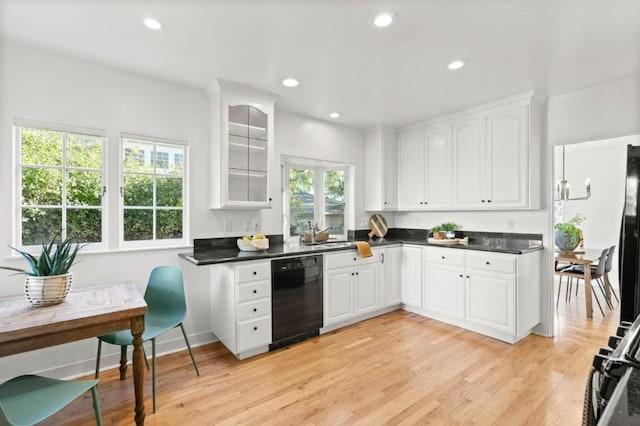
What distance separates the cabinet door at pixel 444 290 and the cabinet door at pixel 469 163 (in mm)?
841

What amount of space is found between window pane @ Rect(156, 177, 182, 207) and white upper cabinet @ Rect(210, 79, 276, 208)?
33 centimetres

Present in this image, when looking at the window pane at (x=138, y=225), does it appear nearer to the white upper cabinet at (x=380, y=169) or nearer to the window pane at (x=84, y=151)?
the window pane at (x=84, y=151)

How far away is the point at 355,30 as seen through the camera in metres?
2.09

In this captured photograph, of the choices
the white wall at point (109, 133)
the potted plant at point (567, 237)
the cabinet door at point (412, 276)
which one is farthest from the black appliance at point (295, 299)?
the potted plant at point (567, 237)

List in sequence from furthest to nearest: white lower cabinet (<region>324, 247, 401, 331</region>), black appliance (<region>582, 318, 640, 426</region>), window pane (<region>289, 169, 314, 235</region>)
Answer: window pane (<region>289, 169, 314, 235</region>) < white lower cabinet (<region>324, 247, 401, 331</region>) < black appliance (<region>582, 318, 640, 426</region>)

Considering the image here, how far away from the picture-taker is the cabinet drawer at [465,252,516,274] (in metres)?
3.03

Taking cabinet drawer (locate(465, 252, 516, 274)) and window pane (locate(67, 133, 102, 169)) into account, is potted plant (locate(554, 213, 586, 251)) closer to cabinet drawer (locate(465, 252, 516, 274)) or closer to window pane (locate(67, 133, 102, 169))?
cabinet drawer (locate(465, 252, 516, 274))

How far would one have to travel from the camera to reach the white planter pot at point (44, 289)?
5.98ft

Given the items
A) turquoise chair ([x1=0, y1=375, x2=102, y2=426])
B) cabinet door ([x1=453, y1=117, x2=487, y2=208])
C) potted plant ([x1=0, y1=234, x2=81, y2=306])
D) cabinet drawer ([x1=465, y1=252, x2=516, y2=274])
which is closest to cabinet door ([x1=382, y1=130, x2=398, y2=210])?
cabinet door ([x1=453, y1=117, x2=487, y2=208])

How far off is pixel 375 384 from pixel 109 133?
299 cm

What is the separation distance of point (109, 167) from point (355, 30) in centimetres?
229

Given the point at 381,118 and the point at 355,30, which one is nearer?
the point at 355,30

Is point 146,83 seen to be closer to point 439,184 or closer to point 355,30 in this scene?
→ point 355,30

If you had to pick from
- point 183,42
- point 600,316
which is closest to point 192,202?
point 183,42
